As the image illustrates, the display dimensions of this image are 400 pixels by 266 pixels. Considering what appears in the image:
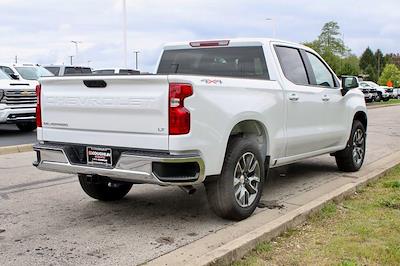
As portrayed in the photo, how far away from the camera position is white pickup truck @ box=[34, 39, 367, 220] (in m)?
4.73

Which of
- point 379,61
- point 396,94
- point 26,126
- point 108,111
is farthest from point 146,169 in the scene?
point 379,61

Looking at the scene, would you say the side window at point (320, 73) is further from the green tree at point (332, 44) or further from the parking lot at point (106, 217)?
the green tree at point (332, 44)

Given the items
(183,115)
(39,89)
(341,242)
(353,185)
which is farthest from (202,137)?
Result: (353,185)

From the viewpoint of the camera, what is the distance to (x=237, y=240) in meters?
4.56

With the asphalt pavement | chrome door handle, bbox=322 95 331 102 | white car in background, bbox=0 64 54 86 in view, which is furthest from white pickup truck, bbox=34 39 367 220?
white car in background, bbox=0 64 54 86

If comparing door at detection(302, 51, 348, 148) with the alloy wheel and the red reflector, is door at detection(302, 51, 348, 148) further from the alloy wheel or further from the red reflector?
the alloy wheel

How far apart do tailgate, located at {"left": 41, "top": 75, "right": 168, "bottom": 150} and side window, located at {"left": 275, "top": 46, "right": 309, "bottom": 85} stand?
7.65 feet

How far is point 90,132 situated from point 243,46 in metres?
2.31

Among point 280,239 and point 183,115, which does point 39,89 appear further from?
point 280,239

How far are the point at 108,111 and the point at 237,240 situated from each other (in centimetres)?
172

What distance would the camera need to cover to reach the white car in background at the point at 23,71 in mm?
16078

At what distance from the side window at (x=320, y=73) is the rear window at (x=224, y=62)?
4.03ft

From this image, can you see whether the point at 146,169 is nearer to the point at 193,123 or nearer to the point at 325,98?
the point at 193,123

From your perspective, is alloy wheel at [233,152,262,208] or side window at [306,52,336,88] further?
side window at [306,52,336,88]
